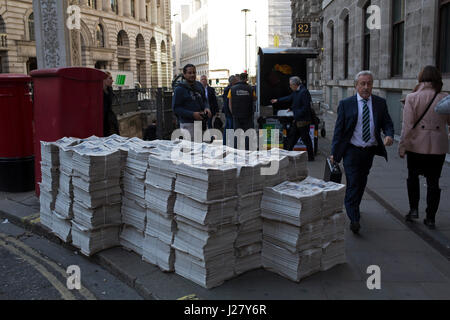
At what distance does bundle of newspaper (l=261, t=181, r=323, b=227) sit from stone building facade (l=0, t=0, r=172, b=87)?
4167 centimetres

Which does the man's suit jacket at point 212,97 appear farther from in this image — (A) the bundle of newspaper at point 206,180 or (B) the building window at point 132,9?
(B) the building window at point 132,9

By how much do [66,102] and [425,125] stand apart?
462 cm

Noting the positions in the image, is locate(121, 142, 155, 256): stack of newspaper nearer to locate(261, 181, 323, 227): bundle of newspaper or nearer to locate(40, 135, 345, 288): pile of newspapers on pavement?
locate(40, 135, 345, 288): pile of newspapers on pavement

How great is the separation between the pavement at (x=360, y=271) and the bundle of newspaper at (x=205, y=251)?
82 mm

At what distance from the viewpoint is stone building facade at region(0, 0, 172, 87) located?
40.8m

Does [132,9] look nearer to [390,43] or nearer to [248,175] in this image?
[390,43]

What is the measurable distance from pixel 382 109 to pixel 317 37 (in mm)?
23886

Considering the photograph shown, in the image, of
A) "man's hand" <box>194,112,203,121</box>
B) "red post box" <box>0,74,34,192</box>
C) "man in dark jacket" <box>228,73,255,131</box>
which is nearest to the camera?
"man's hand" <box>194,112,203,121</box>

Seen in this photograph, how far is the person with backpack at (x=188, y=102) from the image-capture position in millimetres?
7445

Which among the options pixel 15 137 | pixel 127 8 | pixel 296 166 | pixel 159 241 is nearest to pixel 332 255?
pixel 296 166

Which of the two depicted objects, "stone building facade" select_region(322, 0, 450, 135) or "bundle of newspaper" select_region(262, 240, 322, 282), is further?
"stone building facade" select_region(322, 0, 450, 135)

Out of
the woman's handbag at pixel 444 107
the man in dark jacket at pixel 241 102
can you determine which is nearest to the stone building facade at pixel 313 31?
the man in dark jacket at pixel 241 102

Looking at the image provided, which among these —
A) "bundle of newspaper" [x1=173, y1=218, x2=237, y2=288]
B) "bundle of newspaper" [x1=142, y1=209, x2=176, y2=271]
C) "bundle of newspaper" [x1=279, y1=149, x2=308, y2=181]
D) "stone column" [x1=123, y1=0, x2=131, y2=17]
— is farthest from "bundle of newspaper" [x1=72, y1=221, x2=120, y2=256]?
"stone column" [x1=123, y1=0, x2=131, y2=17]

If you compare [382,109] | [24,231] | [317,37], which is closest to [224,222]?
[382,109]
